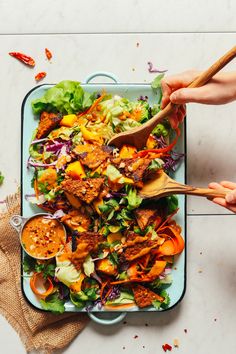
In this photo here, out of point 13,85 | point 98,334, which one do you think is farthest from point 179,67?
point 98,334

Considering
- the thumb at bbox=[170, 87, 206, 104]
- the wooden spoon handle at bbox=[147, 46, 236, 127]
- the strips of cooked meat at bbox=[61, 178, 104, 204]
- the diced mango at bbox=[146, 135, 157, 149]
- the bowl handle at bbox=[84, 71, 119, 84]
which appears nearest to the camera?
the wooden spoon handle at bbox=[147, 46, 236, 127]

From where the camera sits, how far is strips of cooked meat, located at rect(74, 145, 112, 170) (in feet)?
5.49

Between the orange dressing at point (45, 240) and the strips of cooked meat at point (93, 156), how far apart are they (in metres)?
0.23

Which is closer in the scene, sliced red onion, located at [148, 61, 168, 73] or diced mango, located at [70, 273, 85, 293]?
diced mango, located at [70, 273, 85, 293]

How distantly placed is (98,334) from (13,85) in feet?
3.11

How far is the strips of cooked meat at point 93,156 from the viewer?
5.49 feet

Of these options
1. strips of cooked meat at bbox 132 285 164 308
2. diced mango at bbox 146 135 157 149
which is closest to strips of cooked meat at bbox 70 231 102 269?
strips of cooked meat at bbox 132 285 164 308

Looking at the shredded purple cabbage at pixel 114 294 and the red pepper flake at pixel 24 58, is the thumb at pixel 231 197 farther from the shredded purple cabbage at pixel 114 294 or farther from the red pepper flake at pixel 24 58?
the red pepper flake at pixel 24 58

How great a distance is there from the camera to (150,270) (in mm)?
1751

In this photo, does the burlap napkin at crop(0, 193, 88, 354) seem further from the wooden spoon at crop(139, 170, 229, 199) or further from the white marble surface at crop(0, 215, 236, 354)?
the wooden spoon at crop(139, 170, 229, 199)

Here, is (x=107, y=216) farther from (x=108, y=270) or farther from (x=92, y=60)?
(x=92, y=60)

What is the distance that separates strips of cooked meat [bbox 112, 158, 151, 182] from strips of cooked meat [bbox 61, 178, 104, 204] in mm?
77

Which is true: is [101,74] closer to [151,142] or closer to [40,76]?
[40,76]

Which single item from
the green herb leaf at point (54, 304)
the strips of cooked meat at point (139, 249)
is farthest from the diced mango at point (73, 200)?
the green herb leaf at point (54, 304)
